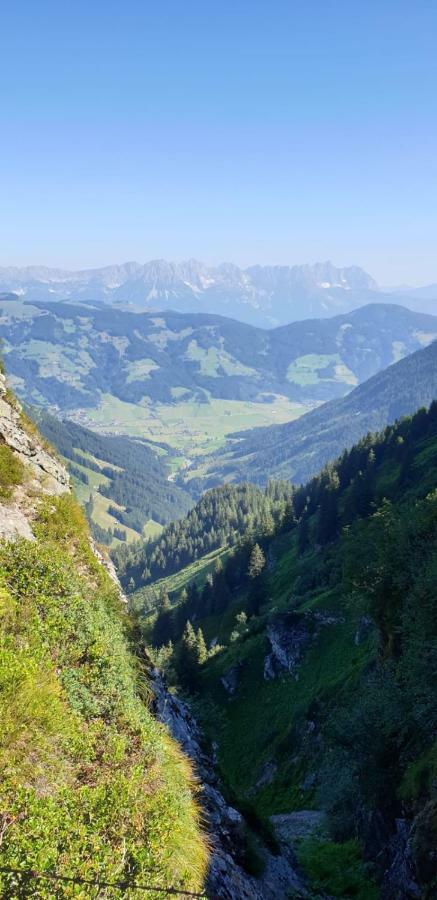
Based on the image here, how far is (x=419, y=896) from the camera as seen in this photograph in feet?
59.7

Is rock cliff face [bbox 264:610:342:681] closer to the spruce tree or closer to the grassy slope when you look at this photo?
the grassy slope

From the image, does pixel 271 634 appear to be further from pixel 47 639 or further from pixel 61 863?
pixel 61 863

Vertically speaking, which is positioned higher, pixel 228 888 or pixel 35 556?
pixel 35 556

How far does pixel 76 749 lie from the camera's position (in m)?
14.4

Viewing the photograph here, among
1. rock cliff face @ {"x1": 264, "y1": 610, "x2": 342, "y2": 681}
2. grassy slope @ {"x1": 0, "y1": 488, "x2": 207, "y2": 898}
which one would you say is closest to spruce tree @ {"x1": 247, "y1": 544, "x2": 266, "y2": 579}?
rock cliff face @ {"x1": 264, "y1": 610, "x2": 342, "y2": 681}

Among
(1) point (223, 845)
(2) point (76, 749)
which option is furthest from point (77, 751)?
(1) point (223, 845)

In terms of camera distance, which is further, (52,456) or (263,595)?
(263,595)

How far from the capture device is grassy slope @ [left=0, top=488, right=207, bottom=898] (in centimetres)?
1169

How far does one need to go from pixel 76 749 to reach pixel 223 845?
332 inches

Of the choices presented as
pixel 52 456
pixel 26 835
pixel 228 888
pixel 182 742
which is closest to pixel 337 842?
pixel 182 742

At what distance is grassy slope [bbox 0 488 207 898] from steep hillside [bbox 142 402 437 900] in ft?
34.5

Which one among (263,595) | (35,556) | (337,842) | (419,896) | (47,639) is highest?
(35,556)

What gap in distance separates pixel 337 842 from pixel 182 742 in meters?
15.1

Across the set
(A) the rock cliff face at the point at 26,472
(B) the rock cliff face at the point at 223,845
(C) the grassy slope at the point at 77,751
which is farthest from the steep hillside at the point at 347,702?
(A) the rock cliff face at the point at 26,472
